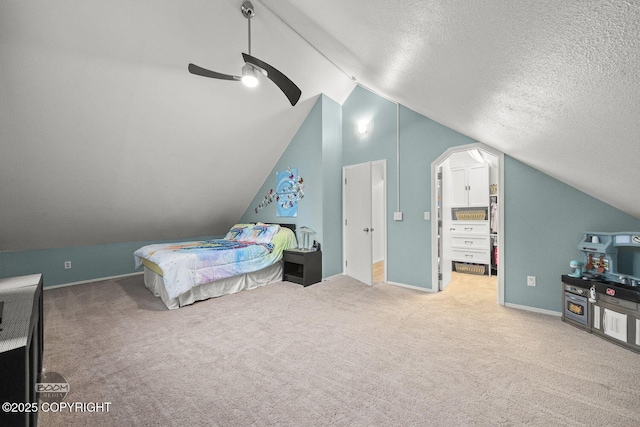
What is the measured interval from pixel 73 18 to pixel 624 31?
3.80m

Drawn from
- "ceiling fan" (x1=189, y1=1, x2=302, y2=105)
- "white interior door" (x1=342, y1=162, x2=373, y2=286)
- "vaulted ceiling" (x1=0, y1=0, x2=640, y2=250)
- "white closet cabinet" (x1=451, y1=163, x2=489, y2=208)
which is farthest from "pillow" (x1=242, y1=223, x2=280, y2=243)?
"white closet cabinet" (x1=451, y1=163, x2=489, y2=208)

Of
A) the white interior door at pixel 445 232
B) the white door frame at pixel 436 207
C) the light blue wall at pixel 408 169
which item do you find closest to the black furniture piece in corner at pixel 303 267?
the light blue wall at pixel 408 169

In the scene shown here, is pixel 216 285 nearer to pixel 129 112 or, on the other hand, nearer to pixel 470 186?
pixel 129 112

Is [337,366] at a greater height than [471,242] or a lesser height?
lesser

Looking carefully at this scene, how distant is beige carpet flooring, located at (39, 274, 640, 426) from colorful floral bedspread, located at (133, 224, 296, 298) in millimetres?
404

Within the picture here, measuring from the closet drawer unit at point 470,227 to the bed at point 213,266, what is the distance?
3.30m

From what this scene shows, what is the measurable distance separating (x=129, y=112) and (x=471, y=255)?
607 cm

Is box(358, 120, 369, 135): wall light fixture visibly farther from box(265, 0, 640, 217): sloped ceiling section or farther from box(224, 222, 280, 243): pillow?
box(224, 222, 280, 243): pillow

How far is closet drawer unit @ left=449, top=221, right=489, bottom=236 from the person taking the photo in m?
4.93

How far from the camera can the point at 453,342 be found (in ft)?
7.79

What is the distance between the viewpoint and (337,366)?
2018 mm

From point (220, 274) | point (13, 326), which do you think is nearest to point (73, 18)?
point (13, 326)

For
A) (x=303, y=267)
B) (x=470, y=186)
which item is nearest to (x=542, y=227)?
(x=470, y=186)

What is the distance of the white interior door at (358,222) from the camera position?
429 centimetres
